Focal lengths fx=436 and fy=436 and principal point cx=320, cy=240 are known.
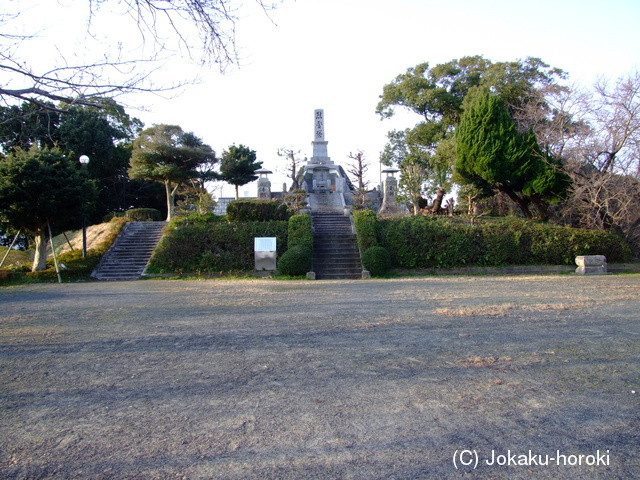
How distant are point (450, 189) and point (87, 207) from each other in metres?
21.2

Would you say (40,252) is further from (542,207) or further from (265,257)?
(542,207)

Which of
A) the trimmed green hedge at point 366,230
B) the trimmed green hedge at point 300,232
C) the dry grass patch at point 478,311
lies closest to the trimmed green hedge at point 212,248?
the trimmed green hedge at point 300,232

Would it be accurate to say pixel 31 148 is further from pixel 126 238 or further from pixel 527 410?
pixel 527 410

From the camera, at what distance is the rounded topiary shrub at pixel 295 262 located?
552 inches

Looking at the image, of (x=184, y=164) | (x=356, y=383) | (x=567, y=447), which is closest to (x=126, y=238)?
(x=184, y=164)

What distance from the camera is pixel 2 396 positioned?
317 centimetres

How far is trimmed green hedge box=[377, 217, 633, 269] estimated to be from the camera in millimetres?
15383

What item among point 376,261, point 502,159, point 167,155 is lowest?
point 376,261

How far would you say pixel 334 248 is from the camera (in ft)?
54.0

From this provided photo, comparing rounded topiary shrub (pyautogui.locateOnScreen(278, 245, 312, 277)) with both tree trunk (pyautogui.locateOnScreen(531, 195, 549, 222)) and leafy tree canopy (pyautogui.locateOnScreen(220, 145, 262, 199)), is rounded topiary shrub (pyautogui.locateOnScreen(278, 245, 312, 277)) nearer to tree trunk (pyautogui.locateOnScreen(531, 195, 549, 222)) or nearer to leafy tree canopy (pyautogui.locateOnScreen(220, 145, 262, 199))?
tree trunk (pyautogui.locateOnScreen(531, 195, 549, 222))

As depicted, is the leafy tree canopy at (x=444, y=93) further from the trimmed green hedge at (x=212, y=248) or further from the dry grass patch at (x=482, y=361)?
the dry grass patch at (x=482, y=361)

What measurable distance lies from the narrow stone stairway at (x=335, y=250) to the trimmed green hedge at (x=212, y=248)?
1526 millimetres

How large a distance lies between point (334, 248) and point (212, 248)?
4509 millimetres

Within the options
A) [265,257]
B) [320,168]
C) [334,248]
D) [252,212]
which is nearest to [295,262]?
[265,257]
